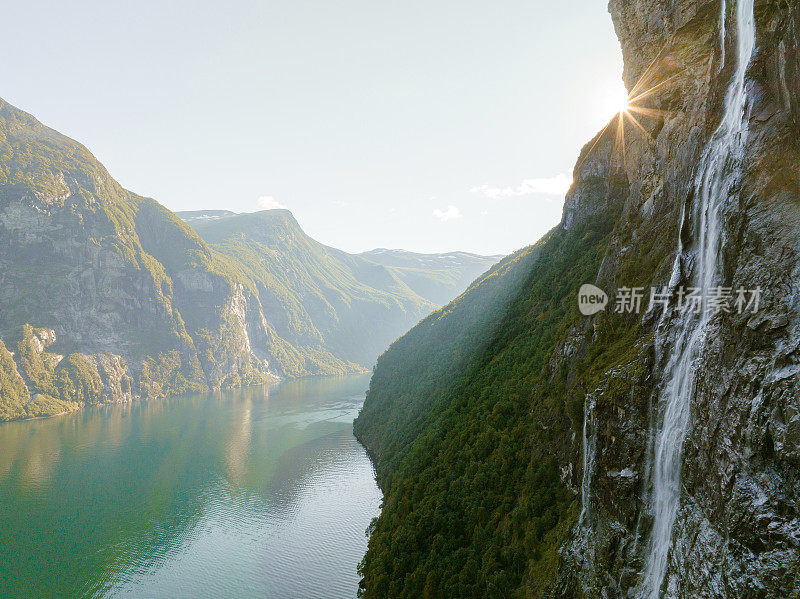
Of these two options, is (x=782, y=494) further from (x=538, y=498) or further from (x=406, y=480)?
(x=406, y=480)

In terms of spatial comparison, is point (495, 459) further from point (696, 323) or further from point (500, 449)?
point (696, 323)

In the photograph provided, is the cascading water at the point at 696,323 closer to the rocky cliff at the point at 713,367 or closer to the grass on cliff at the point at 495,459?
the rocky cliff at the point at 713,367

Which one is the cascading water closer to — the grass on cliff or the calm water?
the grass on cliff

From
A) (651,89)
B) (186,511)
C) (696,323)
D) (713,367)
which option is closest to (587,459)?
(696,323)

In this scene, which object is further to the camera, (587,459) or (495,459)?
(495,459)

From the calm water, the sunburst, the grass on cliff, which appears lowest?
the calm water

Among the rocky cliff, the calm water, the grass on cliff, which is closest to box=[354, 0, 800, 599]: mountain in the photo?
the rocky cliff

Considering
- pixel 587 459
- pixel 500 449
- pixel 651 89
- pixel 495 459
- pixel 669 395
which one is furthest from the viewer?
pixel 500 449
